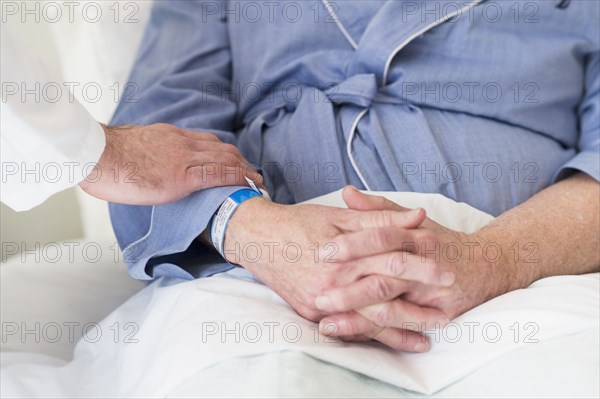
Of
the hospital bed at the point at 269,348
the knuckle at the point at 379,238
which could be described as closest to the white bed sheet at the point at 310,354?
the hospital bed at the point at 269,348

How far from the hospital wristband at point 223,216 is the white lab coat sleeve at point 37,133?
0.54ft

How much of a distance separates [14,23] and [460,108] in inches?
36.9

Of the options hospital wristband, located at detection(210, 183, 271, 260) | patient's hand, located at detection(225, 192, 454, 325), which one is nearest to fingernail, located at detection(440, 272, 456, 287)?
patient's hand, located at detection(225, 192, 454, 325)

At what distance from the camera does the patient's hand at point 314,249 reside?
0.76 metres

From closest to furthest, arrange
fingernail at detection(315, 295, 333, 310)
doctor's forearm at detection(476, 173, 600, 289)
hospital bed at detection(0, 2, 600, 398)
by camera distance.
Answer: hospital bed at detection(0, 2, 600, 398), fingernail at detection(315, 295, 333, 310), doctor's forearm at detection(476, 173, 600, 289)

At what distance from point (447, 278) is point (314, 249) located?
15 cm

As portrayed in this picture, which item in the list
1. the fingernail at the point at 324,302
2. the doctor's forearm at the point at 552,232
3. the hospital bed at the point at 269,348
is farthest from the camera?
the doctor's forearm at the point at 552,232

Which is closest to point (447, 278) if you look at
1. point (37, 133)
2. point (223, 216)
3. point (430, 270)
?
point (430, 270)

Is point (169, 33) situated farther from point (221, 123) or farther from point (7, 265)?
point (7, 265)

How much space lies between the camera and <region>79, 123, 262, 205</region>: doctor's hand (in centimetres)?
80

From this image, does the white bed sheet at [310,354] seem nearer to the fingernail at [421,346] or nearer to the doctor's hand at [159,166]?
the fingernail at [421,346]

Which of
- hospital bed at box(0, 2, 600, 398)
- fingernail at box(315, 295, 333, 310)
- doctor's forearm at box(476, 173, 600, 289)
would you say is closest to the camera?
hospital bed at box(0, 2, 600, 398)

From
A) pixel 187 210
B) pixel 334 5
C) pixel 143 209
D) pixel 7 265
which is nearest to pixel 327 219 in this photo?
pixel 187 210

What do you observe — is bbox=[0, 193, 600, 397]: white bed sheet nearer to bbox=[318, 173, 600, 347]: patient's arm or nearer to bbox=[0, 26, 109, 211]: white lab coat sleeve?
bbox=[318, 173, 600, 347]: patient's arm
